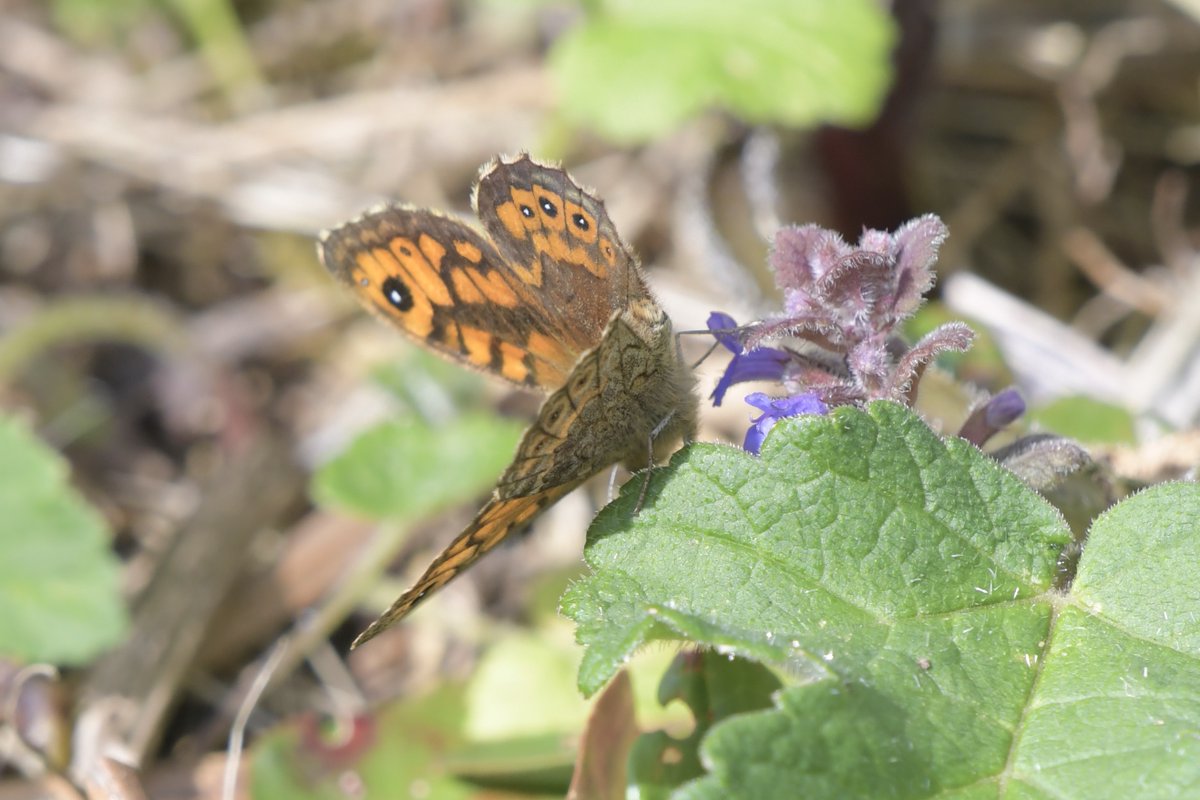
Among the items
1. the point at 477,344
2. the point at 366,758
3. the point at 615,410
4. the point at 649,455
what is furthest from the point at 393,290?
the point at 366,758

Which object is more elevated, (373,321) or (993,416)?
(373,321)

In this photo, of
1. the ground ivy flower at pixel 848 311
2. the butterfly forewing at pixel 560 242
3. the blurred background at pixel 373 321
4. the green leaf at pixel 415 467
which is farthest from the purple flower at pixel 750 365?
the green leaf at pixel 415 467

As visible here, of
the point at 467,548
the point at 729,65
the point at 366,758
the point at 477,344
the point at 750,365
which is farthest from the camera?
the point at 729,65

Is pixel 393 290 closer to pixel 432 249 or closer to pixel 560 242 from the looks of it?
pixel 432 249

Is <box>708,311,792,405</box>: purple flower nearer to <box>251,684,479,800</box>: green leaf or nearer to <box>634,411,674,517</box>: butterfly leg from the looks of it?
<box>634,411,674,517</box>: butterfly leg

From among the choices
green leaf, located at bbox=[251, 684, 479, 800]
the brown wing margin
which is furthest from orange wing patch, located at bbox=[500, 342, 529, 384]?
green leaf, located at bbox=[251, 684, 479, 800]

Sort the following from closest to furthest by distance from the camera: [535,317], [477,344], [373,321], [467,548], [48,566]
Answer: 1. [467,548]
2. [535,317]
3. [477,344]
4. [48,566]
5. [373,321]

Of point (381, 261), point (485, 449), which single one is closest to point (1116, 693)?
point (381, 261)

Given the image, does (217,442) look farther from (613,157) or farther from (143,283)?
(613,157)
